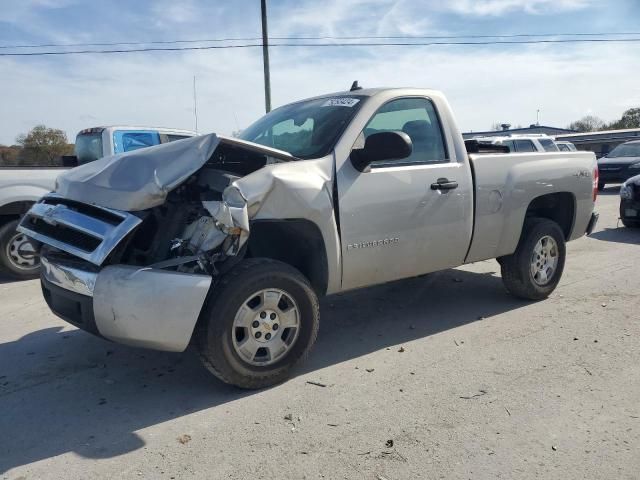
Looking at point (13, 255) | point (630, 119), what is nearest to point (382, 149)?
point (13, 255)

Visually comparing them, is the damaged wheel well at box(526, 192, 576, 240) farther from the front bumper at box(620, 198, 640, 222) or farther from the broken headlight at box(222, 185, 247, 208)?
the front bumper at box(620, 198, 640, 222)

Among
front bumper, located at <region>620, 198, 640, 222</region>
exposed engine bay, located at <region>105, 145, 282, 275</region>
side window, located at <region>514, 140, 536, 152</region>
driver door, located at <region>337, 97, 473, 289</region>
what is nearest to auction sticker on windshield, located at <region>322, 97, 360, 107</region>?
driver door, located at <region>337, 97, 473, 289</region>

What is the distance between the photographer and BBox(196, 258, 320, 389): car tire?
347 centimetres

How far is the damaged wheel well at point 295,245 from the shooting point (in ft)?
13.0

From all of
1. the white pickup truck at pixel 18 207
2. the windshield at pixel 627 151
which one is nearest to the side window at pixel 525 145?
the windshield at pixel 627 151

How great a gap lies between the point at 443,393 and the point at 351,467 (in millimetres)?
1081

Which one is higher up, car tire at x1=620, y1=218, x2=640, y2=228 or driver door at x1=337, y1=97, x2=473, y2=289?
driver door at x1=337, y1=97, x2=473, y2=289

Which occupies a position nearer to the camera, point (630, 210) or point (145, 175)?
point (145, 175)

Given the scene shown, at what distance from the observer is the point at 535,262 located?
18.7 feet

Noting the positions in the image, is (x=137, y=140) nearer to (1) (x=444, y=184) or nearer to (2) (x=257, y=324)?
(1) (x=444, y=184)

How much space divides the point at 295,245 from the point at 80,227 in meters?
1.53

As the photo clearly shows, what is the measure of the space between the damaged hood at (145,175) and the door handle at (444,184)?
57.9 inches

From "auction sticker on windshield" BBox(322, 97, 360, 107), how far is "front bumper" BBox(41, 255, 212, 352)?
1.94 m

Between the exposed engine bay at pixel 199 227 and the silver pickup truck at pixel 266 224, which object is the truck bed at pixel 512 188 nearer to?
the silver pickup truck at pixel 266 224
